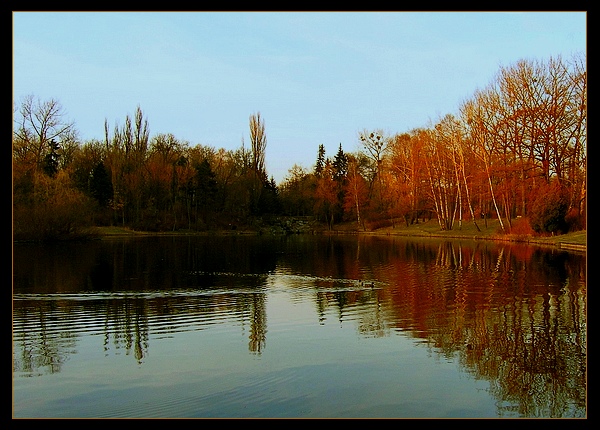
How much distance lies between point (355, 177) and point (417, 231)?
522 inches

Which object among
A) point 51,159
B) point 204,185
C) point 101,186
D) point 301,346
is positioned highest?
point 51,159

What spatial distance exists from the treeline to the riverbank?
0.93 m

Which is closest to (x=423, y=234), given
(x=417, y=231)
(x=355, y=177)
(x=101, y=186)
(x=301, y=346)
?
(x=417, y=231)

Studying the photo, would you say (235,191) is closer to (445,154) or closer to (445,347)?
(445,154)

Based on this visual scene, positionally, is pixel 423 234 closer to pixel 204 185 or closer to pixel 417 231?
pixel 417 231

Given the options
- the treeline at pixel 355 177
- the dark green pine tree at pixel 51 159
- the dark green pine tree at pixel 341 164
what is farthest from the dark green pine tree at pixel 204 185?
the dark green pine tree at pixel 341 164

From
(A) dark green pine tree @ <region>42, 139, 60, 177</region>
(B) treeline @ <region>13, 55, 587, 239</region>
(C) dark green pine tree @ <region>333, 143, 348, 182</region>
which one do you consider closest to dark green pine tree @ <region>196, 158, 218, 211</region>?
(B) treeline @ <region>13, 55, 587, 239</region>

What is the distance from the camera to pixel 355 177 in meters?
70.4

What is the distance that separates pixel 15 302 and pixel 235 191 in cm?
5667

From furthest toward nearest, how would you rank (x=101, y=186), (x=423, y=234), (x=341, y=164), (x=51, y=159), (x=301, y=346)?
1. (x=341, y=164)
2. (x=101, y=186)
3. (x=51, y=159)
4. (x=423, y=234)
5. (x=301, y=346)

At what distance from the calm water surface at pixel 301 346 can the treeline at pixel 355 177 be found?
21.5m

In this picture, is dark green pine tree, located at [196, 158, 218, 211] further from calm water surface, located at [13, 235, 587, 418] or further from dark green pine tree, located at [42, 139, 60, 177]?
calm water surface, located at [13, 235, 587, 418]

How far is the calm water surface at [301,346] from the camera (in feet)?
26.1
